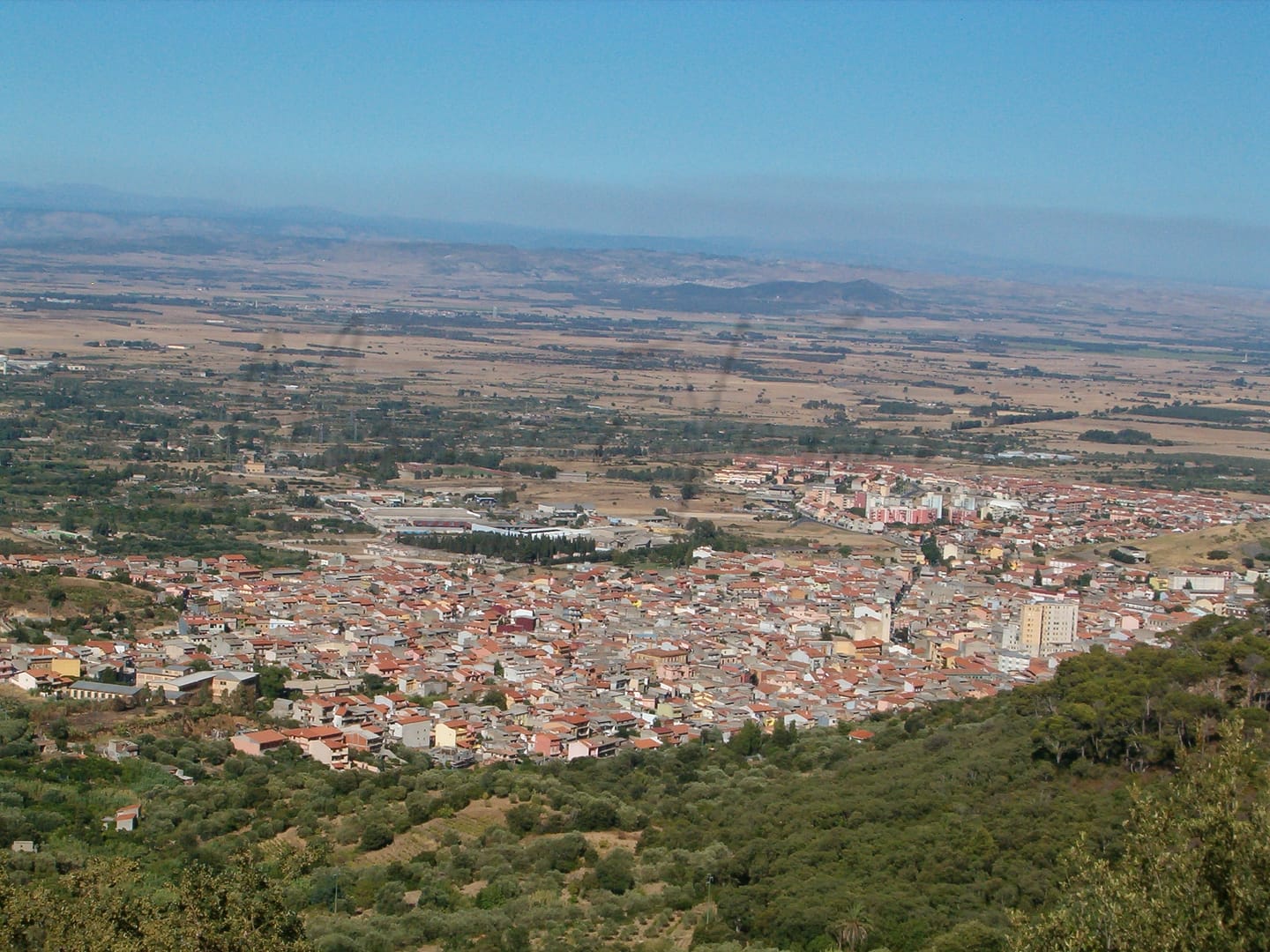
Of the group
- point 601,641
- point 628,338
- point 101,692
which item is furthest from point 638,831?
point 628,338

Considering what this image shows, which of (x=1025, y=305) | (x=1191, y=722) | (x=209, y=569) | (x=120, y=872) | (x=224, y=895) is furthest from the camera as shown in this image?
(x=1025, y=305)

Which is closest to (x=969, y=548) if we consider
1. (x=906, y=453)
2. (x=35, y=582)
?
(x=906, y=453)

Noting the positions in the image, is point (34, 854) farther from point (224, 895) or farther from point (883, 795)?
point (883, 795)

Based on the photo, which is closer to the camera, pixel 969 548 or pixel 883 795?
pixel 883 795

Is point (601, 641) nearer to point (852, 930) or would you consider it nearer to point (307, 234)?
point (852, 930)

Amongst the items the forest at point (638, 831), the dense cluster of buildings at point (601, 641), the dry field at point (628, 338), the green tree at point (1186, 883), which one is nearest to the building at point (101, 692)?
the dense cluster of buildings at point (601, 641)

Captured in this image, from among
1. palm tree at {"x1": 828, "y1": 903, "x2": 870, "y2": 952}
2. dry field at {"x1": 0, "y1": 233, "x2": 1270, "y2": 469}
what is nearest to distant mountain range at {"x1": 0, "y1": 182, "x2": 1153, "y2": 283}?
dry field at {"x1": 0, "y1": 233, "x2": 1270, "y2": 469}

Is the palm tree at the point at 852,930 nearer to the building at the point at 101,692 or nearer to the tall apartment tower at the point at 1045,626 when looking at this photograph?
the building at the point at 101,692
